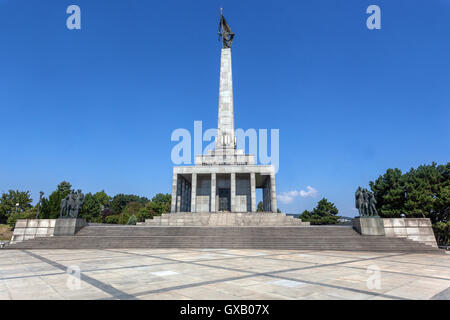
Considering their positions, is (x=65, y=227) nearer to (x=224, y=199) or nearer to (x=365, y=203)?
(x=365, y=203)

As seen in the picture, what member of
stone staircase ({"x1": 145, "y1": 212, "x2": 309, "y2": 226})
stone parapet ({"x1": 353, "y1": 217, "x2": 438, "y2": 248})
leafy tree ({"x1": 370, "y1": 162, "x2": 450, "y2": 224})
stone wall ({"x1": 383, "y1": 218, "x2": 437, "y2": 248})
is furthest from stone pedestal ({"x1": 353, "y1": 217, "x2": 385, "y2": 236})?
leafy tree ({"x1": 370, "y1": 162, "x2": 450, "y2": 224})

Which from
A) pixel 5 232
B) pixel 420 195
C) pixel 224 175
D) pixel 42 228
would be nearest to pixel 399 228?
pixel 420 195

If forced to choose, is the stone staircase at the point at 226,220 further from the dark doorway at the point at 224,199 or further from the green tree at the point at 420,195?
the green tree at the point at 420,195

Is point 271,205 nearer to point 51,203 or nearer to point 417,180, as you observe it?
point 417,180

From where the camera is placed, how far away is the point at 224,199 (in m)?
40.1

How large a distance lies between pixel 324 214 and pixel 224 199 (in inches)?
857

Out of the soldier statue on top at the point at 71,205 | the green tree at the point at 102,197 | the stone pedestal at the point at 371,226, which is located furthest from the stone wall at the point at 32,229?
the green tree at the point at 102,197

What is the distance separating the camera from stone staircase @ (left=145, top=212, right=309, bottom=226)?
2559 cm

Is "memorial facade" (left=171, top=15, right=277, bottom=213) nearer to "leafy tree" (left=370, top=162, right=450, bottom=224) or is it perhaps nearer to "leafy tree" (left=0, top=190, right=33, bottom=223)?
"leafy tree" (left=370, top=162, right=450, bottom=224)

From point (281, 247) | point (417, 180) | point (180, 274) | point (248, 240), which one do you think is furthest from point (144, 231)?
point (417, 180)

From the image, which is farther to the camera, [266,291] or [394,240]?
[394,240]

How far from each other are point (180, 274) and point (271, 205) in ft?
90.9

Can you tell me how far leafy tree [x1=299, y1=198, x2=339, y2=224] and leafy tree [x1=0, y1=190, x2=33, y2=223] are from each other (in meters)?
75.0
